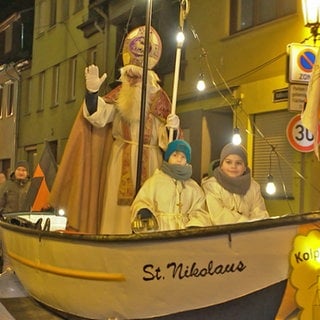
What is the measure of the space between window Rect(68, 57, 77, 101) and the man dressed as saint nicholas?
1400cm

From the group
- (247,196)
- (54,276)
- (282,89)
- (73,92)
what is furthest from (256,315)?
(73,92)

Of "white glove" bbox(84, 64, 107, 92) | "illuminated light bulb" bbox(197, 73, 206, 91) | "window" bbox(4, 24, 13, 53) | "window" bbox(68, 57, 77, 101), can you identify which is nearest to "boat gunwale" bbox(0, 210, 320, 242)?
"white glove" bbox(84, 64, 107, 92)

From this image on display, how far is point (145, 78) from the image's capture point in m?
5.91

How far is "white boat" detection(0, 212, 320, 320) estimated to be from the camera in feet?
13.1

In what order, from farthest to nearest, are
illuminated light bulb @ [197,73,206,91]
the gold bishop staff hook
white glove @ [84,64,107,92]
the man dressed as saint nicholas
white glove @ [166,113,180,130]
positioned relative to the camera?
illuminated light bulb @ [197,73,206,91] → the gold bishop staff hook → the man dressed as saint nicholas → white glove @ [166,113,180,130] → white glove @ [84,64,107,92]

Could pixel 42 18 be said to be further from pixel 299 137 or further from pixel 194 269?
pixel 194 269

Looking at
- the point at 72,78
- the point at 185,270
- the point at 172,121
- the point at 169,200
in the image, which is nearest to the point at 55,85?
the point at 72,78

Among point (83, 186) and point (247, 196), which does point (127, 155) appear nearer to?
point (83, 186)

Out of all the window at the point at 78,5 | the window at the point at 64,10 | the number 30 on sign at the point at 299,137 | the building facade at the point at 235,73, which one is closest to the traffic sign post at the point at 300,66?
the building facade at the point at 235,73

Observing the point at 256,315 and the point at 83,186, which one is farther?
the point at 83,186

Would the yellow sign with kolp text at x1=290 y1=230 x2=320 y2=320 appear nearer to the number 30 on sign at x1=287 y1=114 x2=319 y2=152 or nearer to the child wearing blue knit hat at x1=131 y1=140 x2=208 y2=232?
the child wearing blue knit hat at x1=131 y1=140 x2=208 y2=232

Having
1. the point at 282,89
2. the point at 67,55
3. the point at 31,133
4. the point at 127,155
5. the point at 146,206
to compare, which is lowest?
the point at 146,206

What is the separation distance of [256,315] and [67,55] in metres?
17.8

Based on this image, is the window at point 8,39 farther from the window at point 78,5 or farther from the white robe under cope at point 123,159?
the white robe under cope at point 123,159
